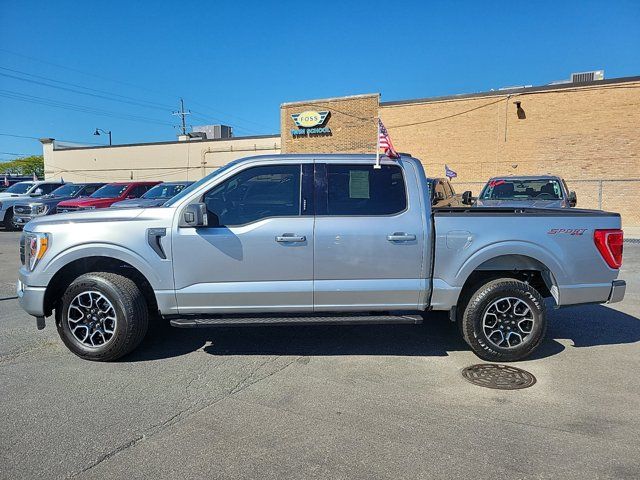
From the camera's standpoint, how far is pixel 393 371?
434 centimetres

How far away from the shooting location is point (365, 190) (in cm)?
455

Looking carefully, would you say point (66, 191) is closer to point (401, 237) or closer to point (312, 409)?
point (401, 237)

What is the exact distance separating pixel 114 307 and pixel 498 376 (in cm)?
359

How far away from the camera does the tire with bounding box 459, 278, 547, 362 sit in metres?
4.52

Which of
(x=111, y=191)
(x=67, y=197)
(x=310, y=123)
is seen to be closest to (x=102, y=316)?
(x=111, y=191)

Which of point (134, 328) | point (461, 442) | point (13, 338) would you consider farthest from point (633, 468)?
point (13, 338)

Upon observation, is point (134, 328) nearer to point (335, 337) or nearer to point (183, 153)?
point (335, 337)

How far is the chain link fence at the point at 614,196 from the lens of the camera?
63.6ft

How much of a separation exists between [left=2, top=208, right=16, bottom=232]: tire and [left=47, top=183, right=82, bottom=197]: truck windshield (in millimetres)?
1432

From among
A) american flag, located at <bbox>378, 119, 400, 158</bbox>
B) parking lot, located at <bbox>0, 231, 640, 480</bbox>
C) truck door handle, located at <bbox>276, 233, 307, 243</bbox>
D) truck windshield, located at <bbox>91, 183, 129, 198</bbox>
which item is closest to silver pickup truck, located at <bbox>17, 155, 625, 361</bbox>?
truck door handle, located at <bbox>276, 233, 307, 243</bbox>

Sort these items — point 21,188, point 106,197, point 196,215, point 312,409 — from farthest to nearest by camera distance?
point 21,188 → point 106,197 → point 196,215 → point 312,409

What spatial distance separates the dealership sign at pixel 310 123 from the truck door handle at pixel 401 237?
2214 cm

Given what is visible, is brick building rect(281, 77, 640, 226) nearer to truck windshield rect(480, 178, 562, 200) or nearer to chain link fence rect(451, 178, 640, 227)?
chain link fence rect(451, 178, 640, 227)

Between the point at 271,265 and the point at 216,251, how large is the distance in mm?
521
